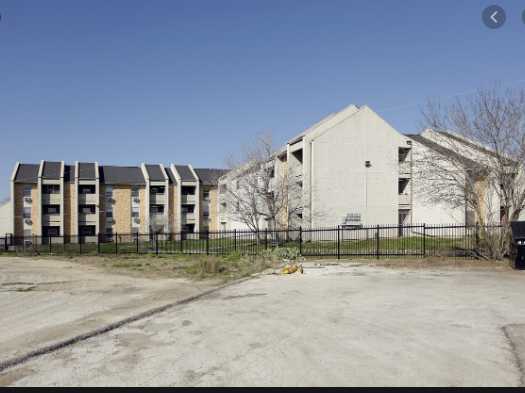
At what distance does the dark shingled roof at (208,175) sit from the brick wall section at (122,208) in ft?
36.0

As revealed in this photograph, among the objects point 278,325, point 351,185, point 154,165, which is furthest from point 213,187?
point 278,325

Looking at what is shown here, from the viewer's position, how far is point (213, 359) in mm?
6215

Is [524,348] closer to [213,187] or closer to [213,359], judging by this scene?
[213,359]

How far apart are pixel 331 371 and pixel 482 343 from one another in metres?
2.77

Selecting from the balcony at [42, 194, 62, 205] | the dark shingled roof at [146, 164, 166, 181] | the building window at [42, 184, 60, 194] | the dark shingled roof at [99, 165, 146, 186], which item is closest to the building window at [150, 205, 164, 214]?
the dark shingled roof at [99, 165, 146, 186]

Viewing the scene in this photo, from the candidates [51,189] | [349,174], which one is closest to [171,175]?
[51,189]

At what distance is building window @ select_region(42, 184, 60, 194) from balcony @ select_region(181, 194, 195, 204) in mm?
16713

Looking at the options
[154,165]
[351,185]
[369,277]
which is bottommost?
[369,277]

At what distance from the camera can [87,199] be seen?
58719mm

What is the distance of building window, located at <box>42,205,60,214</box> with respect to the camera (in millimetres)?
56531

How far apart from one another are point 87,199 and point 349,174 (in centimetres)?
3815

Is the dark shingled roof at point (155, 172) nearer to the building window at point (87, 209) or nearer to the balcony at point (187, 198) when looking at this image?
the balcony at point (187, 198)

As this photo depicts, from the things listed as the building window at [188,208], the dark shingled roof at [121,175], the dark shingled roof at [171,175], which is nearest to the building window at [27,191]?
the dark shingled roof at [121,175]

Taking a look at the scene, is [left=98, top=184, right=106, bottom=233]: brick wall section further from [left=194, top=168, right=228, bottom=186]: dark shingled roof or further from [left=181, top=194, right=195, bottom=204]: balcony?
[left=194, top=168, right=228, bottom=186]: dark shingled roof
